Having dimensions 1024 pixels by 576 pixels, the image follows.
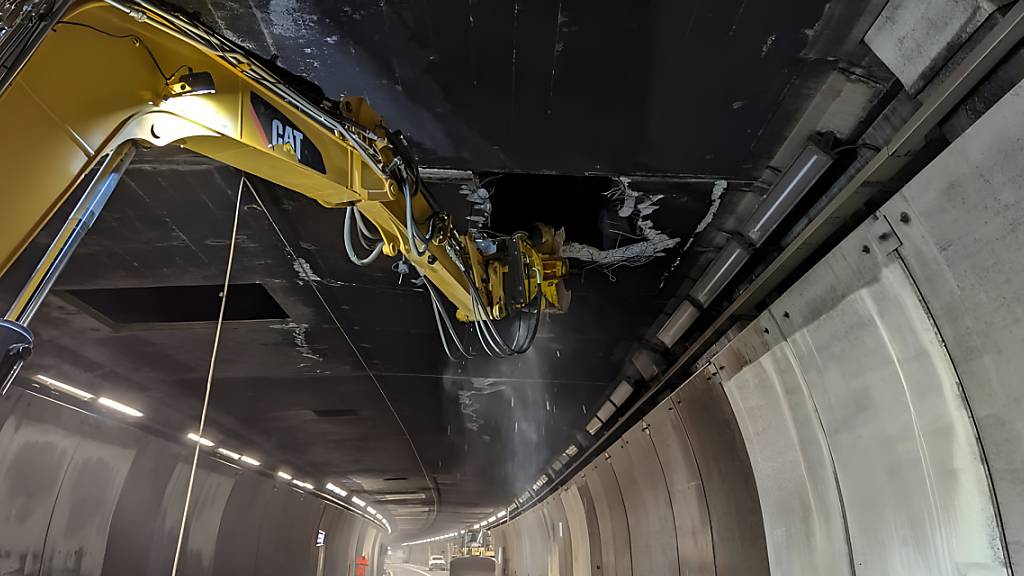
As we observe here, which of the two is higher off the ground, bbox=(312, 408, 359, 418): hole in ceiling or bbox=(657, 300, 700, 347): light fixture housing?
bbox=(312, 408, 359, 418): hole in ceiling

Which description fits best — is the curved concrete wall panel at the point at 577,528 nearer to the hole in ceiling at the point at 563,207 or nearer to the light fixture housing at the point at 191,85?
the hole in ceiling at the point at 563,207

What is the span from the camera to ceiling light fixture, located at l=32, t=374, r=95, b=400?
20.8 feet

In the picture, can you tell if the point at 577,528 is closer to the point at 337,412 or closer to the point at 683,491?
the point at 337,412

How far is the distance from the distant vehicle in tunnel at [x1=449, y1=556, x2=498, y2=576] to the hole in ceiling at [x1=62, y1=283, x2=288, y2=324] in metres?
14.8

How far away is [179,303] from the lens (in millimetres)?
5738

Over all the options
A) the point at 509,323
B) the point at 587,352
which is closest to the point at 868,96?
the point at 509,323

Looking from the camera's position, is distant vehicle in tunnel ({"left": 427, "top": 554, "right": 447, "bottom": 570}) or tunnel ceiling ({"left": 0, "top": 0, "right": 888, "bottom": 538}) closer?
tunnel ceiling ({"left": 0, "top": 0, "right": 888, "bottom": 538})

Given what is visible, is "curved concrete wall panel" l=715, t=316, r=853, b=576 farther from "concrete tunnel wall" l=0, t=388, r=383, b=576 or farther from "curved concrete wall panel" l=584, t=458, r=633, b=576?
"concrete tunnel wall" l=0, t=388, r=383, b=576

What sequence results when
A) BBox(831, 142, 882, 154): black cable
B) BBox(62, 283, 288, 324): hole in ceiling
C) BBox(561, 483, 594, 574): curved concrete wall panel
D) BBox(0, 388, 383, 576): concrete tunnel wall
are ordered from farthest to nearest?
BBox(561, 483, 594, 574): curved concrete wall panel → BBox(0, 388, 383, 576): concrete tunnel wall → BBox(62, 283, 288, 324): hole in ceiling → BBox(831, 142, 882, 154): black cable

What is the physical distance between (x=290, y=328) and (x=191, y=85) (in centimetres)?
406

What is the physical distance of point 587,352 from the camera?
261 inches

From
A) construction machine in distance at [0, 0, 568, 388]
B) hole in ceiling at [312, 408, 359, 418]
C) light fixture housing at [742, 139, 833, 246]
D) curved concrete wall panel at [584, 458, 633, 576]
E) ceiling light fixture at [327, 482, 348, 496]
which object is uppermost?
hole in ceiling at [312, 408, 359, 418]

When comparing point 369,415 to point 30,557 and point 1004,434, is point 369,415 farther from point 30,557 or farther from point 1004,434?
point 1004,434

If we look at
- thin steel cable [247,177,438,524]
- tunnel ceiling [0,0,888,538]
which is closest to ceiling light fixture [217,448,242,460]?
tunnel ceiling [0,0,888,538]
